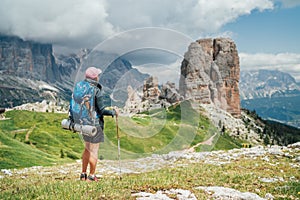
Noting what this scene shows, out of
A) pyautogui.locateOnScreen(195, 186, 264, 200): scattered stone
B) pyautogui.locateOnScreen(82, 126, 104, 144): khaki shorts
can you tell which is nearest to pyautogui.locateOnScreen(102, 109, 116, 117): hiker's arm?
Answer: pyautogui.locateOnScreen(82, 126, 104, 144): khaki shorts

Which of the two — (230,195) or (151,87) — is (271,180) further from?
(151,87)

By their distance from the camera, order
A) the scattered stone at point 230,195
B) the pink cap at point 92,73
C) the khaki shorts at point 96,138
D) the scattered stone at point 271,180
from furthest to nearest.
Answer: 1. the scattered stone at point 271,180
2. the khaki shorts at point 96,138
3. the pink cap at point 92,73
4. the scattered stone at point 230,195

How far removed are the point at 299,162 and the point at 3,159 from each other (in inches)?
1082

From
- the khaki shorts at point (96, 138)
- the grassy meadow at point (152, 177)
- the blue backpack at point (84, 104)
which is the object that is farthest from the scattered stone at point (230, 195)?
the blue backpack at point (84, 104)

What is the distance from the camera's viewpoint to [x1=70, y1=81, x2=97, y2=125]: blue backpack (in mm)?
11867

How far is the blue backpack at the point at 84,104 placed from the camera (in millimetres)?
11867

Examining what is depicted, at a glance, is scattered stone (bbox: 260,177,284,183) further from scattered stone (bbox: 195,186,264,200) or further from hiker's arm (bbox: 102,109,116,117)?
hiker's arm (bbox: 102,109,116,117)

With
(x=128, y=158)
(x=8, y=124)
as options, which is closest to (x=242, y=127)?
(x=8, y=124)

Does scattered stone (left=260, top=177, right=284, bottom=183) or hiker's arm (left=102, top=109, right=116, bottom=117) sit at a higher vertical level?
hiker's arm (left=102, top=109, right=116, bottom=117)

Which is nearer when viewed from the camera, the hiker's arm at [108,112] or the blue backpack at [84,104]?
the blue backpack at [84,104]

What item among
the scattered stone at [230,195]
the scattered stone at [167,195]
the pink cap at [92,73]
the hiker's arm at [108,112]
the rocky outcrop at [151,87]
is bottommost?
the scattered stone at [230,195]

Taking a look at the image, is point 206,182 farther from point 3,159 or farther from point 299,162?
point 3,159

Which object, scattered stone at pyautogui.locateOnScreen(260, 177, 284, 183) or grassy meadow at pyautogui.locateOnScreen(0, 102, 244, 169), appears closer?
scattered stone at pyautogui.locateOnScreen(260, 177, 284, 183)

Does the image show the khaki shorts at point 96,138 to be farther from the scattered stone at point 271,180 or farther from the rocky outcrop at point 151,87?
the scattered stone at point 271,180
